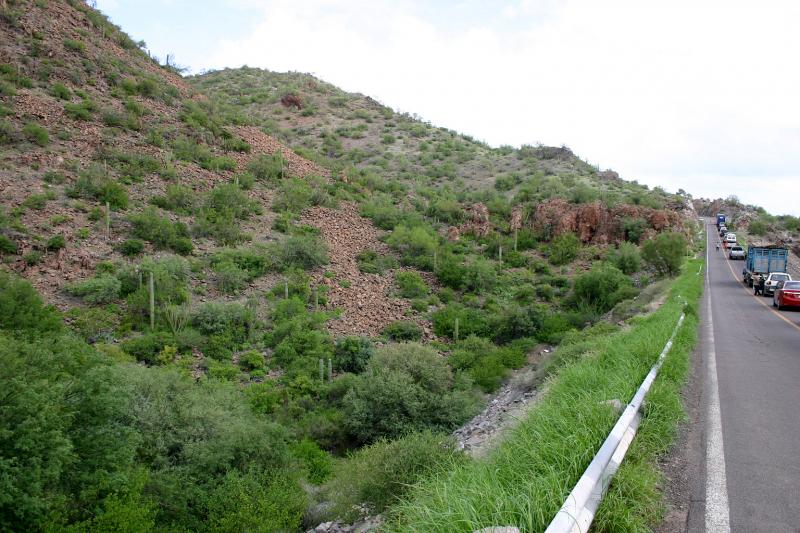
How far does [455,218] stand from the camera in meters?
39.8

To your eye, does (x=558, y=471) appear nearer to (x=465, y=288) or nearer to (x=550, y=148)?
(x=465, y=288)

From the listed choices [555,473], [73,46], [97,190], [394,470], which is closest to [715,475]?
[555,473]

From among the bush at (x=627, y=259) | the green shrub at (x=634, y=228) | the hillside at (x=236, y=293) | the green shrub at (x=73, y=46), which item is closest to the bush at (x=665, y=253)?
the hillside at (x=236, y=293)

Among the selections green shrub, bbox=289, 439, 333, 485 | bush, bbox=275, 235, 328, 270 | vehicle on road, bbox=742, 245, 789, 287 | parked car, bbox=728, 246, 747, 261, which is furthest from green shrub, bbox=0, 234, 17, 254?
parked car, bbox=728, 246, 747, 261

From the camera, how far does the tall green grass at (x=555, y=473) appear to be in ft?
11.6

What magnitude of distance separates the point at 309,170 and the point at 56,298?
23.0 meters

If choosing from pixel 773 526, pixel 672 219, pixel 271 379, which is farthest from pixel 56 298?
pixel 672 219

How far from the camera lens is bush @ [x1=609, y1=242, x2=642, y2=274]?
3312 centimetres

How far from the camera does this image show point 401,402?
47.3 feet

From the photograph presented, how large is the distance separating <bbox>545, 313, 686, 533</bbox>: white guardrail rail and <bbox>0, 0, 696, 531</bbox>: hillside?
Answer: 78.8 inches

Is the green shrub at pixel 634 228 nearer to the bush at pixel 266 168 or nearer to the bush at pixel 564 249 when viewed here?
the bush at pixel 564 249

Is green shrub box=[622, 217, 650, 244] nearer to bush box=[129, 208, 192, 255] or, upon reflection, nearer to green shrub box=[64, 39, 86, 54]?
bush box=[129, 208, 192, 255]

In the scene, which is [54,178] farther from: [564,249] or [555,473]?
[564,249]

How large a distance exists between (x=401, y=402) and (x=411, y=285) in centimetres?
1391
